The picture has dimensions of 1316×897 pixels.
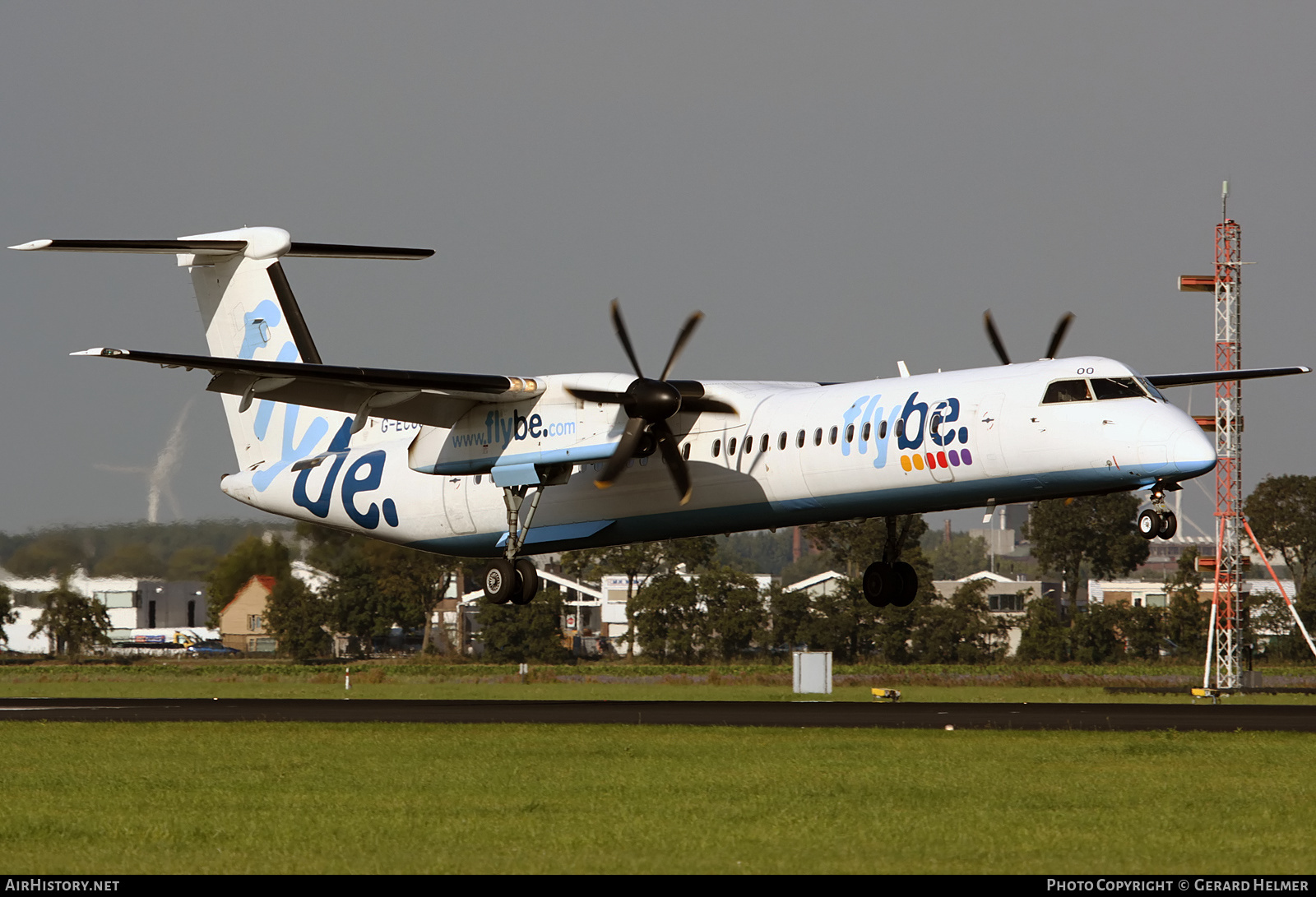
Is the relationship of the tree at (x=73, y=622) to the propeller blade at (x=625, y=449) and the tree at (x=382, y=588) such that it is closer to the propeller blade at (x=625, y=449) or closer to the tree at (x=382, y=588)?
the tree at (x=382, y=588)

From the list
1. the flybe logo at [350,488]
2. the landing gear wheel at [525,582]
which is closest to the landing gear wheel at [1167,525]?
the landing gear wheel at [525,582]

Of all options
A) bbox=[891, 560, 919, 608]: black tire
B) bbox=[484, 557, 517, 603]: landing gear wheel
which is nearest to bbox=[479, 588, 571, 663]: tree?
bbox=[484, 557, 517, 603]: landing gear wheel

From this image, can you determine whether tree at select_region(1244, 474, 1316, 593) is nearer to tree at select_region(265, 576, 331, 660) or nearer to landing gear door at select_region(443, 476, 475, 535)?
tree at select_region(265, 576, 331, 660)

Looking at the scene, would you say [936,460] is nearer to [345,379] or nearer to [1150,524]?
[1150,524]

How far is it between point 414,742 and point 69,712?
13784mm

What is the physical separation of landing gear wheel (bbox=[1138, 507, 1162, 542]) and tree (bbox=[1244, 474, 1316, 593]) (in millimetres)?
74460

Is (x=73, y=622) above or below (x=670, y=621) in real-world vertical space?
above

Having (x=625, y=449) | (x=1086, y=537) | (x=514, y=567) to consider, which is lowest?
(x=514, y=567)

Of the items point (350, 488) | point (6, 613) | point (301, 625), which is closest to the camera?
point (350, 488)

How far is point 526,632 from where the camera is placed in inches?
3246

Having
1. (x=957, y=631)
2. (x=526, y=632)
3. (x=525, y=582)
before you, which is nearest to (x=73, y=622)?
(x=526, y=632)

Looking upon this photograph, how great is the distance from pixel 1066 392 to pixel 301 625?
61108 millimetres

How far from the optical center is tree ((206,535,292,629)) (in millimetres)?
64500

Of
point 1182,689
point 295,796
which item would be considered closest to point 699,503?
point 295,796
